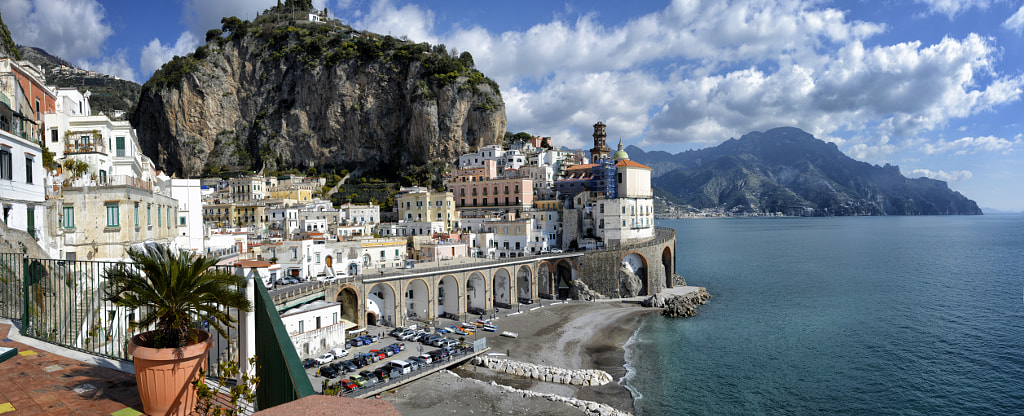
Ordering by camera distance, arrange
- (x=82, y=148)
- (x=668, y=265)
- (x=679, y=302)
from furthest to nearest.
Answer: (x=668, y=265) < (x=679, y=302) < (x=82, y=148)

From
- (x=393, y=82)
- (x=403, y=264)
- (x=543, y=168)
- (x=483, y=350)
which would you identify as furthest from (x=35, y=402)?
(x=393, y=82)

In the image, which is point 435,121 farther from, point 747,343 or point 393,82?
point 747,343

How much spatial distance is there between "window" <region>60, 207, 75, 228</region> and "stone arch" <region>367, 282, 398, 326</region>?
76.0ft

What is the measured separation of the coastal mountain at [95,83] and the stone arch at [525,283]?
84.5 m

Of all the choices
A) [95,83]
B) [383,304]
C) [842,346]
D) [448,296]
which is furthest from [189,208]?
[95,83]

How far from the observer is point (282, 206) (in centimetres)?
5994

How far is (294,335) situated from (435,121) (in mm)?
57339

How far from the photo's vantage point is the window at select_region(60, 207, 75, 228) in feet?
43.0

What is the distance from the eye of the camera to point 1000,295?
46.8 meters

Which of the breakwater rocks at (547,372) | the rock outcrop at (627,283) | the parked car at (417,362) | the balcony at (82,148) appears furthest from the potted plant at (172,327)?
the rock outcrop at (627,283)

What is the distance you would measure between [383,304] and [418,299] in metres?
3.09

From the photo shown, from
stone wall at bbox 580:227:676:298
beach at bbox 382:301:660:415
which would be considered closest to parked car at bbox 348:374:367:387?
beach at bbox 382:301:660:415

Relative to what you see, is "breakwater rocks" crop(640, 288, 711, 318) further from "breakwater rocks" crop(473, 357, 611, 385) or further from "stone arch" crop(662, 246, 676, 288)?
"breakwater rocks" crop(473, 357, 611, 385)

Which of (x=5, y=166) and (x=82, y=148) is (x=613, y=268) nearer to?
(x=82, y=148)
